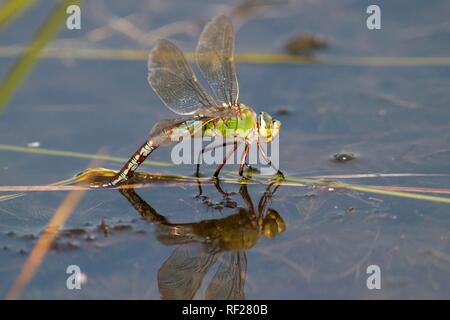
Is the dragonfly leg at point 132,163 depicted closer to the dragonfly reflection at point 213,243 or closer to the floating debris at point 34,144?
the dragonfly reflection at point 213,243

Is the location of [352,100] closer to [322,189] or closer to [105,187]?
[322,189]

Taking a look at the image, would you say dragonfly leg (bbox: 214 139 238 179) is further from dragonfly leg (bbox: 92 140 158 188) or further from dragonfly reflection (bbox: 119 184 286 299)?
dragonfly leg (bbox: 92 140 158 188)

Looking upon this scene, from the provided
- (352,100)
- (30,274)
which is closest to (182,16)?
(352,100)

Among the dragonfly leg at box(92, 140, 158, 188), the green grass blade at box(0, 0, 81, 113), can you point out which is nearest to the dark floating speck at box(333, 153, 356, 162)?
the dragonfly leg at box(92, 140, 158, 188)

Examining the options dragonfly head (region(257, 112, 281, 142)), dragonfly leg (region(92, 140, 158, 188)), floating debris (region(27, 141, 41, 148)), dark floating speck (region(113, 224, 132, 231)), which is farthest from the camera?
floating debris (region(27, 141, 41, 148))

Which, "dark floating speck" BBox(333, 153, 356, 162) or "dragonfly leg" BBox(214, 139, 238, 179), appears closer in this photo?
"dragonfly leg" BBox(214, 139, 238, 179)

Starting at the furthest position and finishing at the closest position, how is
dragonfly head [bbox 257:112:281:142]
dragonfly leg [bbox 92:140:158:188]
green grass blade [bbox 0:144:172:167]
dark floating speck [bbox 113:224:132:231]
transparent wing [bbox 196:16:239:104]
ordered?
green grass blade [bbox 0:144:172:167], transparent wing [bbox 196:16:239:104], dragonfly head [bbox 257:112:281:142], dragonfly leg [bbox 92:140:158:188], dark floating speck [bbox 113:224:132:231]

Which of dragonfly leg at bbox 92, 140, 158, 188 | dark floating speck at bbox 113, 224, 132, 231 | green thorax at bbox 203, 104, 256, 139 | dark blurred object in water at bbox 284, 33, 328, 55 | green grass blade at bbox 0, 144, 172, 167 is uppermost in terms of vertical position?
dark blurred object in water at bbox 284, 33, 328, 55
